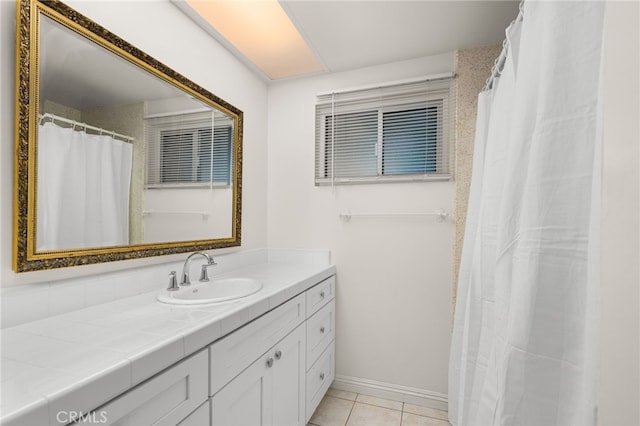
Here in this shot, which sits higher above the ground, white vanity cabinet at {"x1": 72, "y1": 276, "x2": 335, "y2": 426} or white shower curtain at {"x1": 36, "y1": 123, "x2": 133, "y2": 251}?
white shower curtain at {"x1": 36, "y1": 123, "x2": 133, "y2": 251}

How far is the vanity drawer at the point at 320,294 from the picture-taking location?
1767 mm

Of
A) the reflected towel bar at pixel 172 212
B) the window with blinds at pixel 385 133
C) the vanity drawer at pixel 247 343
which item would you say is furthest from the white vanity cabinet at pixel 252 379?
the window with blinds at pixel 385 133

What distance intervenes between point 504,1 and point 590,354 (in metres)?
1.70

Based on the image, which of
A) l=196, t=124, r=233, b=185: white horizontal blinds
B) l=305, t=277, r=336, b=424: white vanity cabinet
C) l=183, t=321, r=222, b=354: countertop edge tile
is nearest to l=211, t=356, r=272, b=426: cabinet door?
l=183, t=321, r=222, b=354: countertop edge tile

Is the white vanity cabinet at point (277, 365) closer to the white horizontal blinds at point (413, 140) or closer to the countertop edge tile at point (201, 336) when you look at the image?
the countertop edge tile at point (201, 336)

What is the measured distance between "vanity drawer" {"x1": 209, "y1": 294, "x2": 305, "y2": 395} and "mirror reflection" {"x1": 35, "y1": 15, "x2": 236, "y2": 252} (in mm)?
667

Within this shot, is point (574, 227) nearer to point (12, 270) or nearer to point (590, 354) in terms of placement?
point (590, 354)

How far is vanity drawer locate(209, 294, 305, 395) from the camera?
1.01m

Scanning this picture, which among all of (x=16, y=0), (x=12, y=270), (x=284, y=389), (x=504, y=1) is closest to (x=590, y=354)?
(x=284, y=389)

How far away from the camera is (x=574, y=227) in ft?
2.25

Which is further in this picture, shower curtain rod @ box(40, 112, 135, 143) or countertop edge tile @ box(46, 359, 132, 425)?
shower curtain rod @ box(40, 112, 135, 143)

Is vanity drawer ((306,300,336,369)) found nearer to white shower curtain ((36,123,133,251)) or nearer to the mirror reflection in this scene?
the mirror reflection

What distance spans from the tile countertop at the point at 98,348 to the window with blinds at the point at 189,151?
0.62 m

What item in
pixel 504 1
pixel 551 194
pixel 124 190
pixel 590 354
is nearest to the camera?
pixel 590 354
